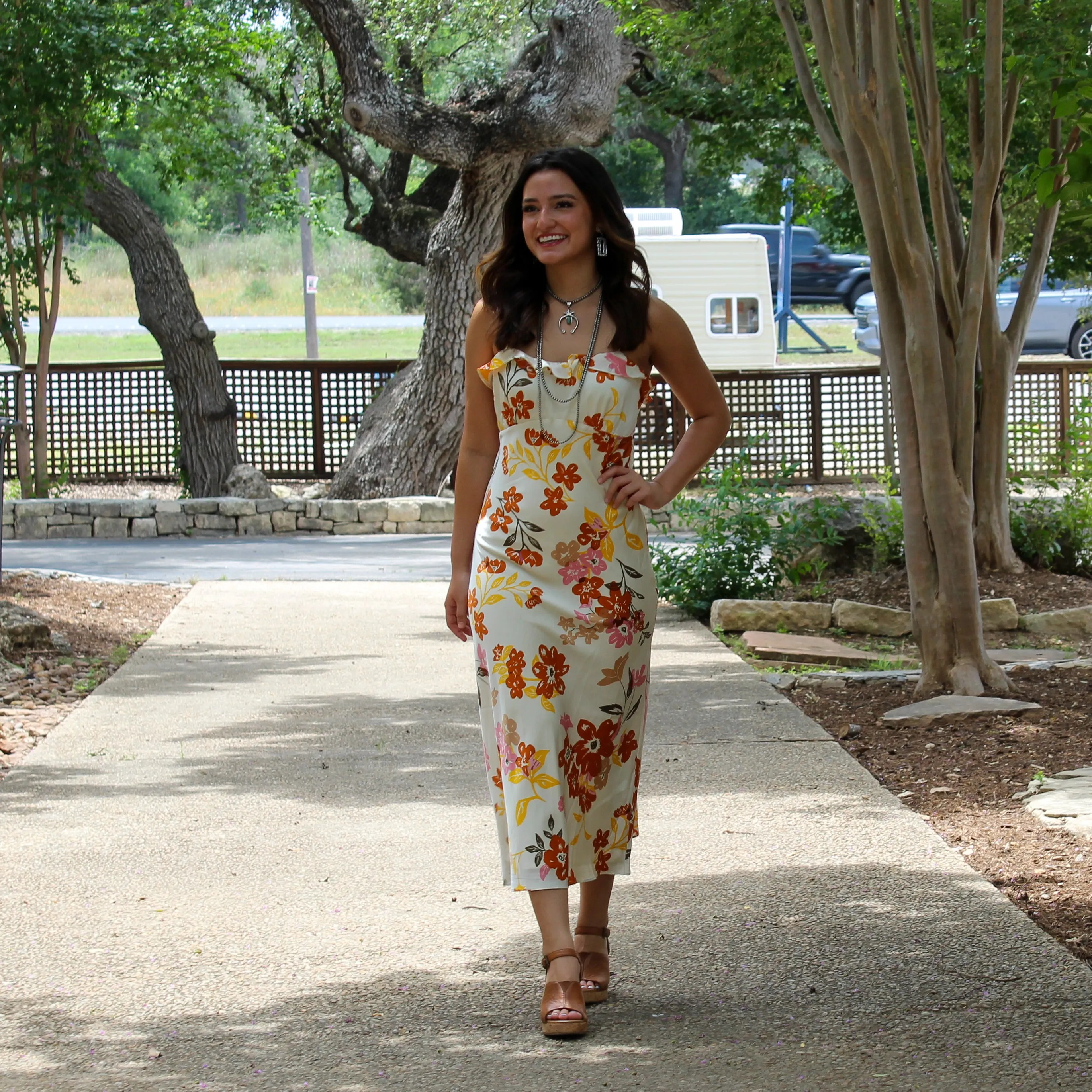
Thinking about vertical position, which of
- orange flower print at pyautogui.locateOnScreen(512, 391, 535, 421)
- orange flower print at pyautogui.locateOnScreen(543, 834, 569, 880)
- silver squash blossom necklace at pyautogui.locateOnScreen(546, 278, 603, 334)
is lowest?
orange flower print at pyautogui.locateOnScreen(543, 834, 569, 880)

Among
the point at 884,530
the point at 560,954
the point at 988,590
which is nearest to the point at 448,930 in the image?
the point at 560,954

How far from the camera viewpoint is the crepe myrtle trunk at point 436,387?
14125 mm

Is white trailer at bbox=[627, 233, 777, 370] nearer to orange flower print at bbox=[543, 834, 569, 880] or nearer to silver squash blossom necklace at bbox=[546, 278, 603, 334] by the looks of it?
silver squash blossom necklace at bbox=[546, 278, 603, 334]

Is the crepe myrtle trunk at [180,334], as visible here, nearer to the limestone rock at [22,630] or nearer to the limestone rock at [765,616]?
the limestone rock at [22,630]

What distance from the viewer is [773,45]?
9.48 m

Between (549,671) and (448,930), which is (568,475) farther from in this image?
(448,930)

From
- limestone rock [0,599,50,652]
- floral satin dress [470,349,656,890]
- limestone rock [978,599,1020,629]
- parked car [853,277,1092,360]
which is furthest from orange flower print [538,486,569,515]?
parked car [853,277,1092,360]

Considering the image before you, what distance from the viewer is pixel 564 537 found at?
3.25m

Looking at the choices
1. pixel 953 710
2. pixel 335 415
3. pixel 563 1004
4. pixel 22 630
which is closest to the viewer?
pixel 563 1004

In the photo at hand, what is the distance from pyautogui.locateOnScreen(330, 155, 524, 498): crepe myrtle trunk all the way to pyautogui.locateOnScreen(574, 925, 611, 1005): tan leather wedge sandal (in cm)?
1114

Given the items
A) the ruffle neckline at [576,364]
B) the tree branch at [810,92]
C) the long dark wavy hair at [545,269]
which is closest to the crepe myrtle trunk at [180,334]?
the tree branch at [810,92]

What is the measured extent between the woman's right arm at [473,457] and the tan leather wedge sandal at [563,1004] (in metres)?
0.80

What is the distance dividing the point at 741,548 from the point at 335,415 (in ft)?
27.5

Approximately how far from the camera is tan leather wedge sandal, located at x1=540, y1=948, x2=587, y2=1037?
3.10 meters
